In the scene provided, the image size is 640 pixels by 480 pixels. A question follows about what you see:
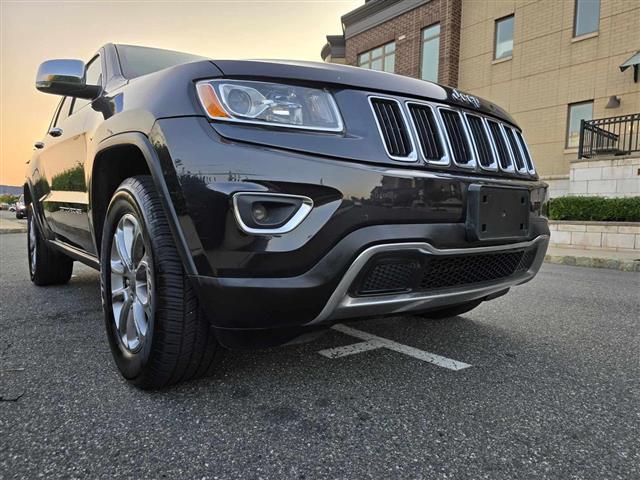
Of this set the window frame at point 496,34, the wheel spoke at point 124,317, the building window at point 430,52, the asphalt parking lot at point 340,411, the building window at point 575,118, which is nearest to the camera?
the asphalt parking lot at point 340,411

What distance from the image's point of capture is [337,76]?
1.75 meters

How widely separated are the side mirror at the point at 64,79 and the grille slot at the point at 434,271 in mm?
1855

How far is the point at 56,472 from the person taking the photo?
4.41ft

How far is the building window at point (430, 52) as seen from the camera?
631 inches

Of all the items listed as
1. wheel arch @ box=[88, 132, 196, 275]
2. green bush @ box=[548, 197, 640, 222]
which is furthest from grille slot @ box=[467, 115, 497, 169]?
green bush @ box=[548, 197, 640, 222]

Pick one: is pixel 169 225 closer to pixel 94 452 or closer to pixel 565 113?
pixel 94 452

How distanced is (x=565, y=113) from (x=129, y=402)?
545 inches

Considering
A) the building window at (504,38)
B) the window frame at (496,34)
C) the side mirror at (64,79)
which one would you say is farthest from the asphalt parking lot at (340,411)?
the building window at (504,38)

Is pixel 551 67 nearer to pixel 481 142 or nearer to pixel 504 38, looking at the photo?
pixel 504 38

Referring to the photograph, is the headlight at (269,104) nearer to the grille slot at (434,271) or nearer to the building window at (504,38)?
the grille slot at (434,271)

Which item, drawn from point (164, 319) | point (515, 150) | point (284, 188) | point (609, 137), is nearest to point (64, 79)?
point (164, 319)

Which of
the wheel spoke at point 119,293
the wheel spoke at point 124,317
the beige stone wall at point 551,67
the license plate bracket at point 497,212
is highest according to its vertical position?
the beige stone wall at point 551,67

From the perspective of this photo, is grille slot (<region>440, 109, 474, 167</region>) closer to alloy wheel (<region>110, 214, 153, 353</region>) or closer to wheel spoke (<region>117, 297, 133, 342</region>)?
alloy wheel (<region>110, 214, 153, 353</region>)

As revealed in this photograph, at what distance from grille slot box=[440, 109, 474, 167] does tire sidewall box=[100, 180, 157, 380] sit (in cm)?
125
